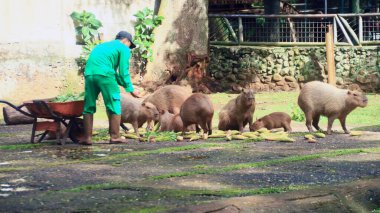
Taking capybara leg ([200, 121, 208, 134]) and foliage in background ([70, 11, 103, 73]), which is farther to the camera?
foliage in background ([70, 11, 103, 73])

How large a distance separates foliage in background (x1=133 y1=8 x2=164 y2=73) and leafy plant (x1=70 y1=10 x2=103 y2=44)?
1272 mm

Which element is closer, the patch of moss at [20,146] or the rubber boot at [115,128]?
the patch of moss at [20,146]

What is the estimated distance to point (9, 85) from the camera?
21625 millimetres

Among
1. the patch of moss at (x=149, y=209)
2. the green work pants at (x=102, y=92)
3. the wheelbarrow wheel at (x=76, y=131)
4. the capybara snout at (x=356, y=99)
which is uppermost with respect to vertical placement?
the green work pants at (x=102, y=92)

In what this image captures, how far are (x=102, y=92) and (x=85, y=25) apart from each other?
9265 mm

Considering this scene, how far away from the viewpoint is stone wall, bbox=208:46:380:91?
2509 cm

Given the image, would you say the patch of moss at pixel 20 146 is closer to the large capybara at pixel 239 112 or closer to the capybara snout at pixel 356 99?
the large capybara at pixel 239 112

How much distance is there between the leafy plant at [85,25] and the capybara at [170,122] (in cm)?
657

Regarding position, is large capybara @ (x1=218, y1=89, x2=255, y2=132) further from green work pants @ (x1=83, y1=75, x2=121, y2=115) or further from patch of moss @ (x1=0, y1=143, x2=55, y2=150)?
patch of moss @ (x1=0, y1=143, x2=55, y2=150)

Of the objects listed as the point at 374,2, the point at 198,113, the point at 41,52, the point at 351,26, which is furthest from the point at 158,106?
the point at 374,2

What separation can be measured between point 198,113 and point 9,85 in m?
8.56

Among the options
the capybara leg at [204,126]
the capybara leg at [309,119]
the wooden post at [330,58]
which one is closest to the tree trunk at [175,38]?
the wooden post at [330,58]

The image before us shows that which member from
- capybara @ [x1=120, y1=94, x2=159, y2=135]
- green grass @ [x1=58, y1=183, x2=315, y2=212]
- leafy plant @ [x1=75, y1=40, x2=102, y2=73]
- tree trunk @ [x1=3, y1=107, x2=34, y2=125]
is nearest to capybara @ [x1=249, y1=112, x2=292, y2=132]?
capybara @ [x1=120, y1=94, x2=159, y2=135]

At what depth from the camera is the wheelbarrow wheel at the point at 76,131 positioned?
1377cm
